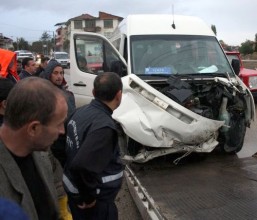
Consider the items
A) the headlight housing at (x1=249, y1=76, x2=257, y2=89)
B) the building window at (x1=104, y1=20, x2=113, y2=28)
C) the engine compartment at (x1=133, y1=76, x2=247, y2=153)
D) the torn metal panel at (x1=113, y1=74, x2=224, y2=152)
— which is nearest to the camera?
the torn metal panel at (x1=113, y1=74, x2=224, y2=152)

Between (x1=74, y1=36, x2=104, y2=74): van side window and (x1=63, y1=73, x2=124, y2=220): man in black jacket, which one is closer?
(x1=63, y1=73, x2=124, y2=220): man in black jacket

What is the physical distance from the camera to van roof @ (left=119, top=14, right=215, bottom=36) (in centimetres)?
682

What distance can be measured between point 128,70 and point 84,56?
1.73 m

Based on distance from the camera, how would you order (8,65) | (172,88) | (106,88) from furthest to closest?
(172,88)
(8,65)
(106,88)

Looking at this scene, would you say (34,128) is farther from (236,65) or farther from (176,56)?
(236,65)

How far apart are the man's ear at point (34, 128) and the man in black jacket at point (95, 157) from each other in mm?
1029

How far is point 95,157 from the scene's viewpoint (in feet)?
8.48

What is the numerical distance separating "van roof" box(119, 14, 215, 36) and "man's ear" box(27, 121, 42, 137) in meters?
5.34

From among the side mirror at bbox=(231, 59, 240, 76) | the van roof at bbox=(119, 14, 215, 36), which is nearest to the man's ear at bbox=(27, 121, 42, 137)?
the van roof at bbox=(119, 14, 215, 36)

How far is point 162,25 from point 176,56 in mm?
817

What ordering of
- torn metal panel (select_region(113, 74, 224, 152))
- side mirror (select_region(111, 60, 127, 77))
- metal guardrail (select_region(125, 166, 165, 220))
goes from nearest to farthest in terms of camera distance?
1. metal guardrail (select_region(125, 166, 165, 220))
2. torn metal panel (select_region(113, 74, 224, 152))
3. side mirror (select_region(111, 60, 127, 77))

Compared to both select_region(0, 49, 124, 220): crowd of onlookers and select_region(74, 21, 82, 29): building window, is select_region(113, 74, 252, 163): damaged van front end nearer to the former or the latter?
select_region(0, 49, 124, 220): crowd of onlookers

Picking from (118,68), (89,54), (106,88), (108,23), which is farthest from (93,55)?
(108,23)

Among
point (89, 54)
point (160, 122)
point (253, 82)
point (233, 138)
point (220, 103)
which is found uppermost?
point (89, 54)
